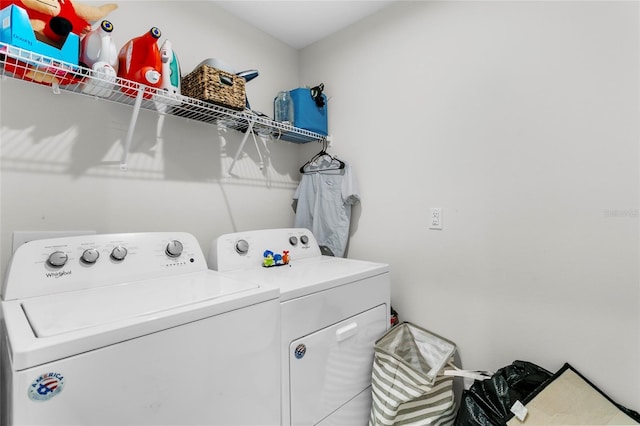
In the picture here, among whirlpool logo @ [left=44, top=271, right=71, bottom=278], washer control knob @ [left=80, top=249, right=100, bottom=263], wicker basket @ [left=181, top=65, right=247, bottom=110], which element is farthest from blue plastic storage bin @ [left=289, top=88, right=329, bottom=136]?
whirlpool logo @ [left=44, top=271, right=71, bottom=278]

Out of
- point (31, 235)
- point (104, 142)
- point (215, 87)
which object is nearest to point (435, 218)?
point (215, 87)

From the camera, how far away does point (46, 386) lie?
653 millimetres

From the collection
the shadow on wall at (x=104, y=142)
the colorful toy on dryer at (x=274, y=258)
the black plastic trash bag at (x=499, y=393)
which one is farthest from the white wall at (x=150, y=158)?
the black plastic trash bag at (x=499, y=393)

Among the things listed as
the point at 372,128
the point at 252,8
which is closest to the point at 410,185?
the point at 372,128

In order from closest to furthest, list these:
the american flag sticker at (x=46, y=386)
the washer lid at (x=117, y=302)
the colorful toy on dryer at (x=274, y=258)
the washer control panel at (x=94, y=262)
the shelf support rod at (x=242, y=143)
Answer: the american flag sticker at (x=46, y=386) → the washer lid at (x=117, y=302) → the washer control panel at (x=94, y=262) → the colorful toy on dryer at (x=274, y=258) → the shelf support rod at (x=242, y=143)

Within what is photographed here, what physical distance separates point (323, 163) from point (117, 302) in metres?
1.48

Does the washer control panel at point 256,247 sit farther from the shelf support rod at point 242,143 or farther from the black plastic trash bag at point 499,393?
the black plastic trash bag at point 499,393

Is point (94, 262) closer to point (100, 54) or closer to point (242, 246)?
point (242, 246)

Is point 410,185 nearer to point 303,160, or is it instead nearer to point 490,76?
point 490,76

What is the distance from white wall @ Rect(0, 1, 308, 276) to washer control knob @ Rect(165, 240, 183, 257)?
355mm

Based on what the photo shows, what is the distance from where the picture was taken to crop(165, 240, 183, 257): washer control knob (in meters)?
1.33

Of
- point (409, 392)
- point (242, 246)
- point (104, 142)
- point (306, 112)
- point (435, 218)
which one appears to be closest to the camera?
point (409, 392)

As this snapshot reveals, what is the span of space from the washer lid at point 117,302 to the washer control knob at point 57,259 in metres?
0.11

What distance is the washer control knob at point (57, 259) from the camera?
107 cm
